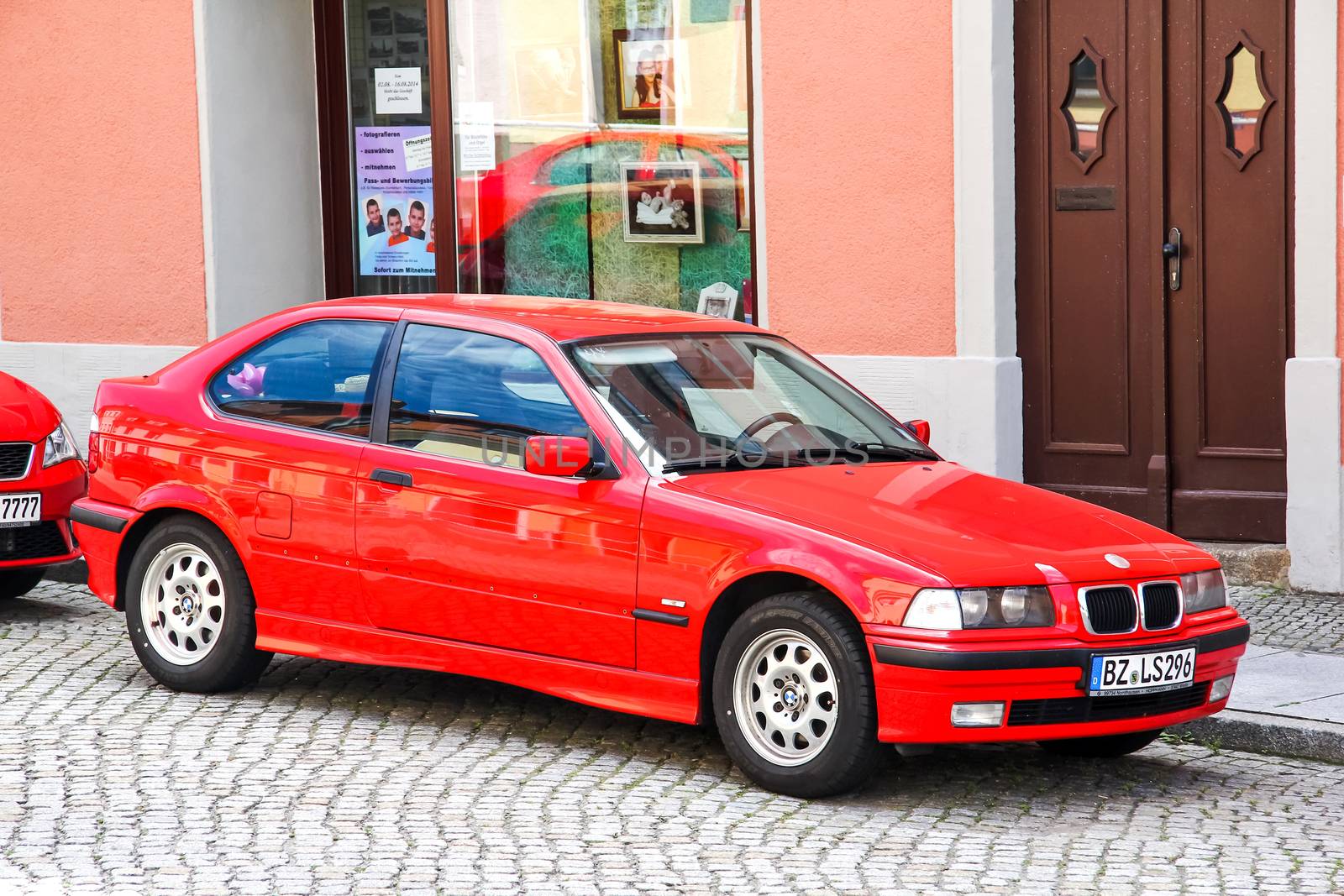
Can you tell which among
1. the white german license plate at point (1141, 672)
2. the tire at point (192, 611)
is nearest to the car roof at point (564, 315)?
the tire at point (192, 611)

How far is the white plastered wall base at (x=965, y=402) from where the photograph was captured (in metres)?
10.3

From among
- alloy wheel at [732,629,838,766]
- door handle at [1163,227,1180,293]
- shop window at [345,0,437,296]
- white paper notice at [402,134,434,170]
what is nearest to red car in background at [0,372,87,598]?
alloy wheel at [732,629,838,766]

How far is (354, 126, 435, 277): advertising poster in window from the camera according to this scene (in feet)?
44.4

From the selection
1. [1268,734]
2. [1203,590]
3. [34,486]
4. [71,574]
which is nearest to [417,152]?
[71,574]

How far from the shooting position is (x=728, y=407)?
6625mm

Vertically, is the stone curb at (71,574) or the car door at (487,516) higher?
the car door at (487,516)

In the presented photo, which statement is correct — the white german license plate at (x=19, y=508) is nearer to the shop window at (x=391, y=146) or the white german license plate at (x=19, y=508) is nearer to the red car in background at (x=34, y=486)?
the red car in background at (x=34, y=486)

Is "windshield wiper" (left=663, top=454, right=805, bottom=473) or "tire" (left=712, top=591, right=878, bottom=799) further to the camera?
"windshield wiper" (left=663, top=454, right=805, bottom=473)

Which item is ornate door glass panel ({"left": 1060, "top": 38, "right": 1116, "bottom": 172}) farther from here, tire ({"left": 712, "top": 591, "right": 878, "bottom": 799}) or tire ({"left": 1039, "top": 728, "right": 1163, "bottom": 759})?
tire ({"left": 712, "top": 591, "right": 878, "bottom": 799})

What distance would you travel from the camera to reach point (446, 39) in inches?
509

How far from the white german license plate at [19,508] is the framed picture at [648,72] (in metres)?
4.87

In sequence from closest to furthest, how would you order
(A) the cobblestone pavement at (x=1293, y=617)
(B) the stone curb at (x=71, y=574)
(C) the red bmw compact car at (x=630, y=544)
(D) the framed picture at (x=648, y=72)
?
(C) the red bmw compact car at (x=630, y=544), (A) the cobblestone pavement at (x=1293, y=617), (B) the stone curb at (x=71, y=574), (D) the framed picture at (x=648, y=72)

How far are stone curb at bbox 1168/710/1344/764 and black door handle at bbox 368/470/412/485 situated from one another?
291 cm

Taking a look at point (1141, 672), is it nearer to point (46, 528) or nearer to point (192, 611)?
point (192, 611)
